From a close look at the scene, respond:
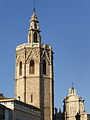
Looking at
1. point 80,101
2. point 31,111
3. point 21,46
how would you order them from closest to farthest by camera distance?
point 31,111
point 21,46
point 80,101

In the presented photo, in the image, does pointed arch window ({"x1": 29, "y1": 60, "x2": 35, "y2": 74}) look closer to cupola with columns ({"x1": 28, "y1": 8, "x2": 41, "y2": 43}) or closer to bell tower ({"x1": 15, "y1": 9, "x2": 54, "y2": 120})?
bell tower ({"x1": 15, "y1": 9, "x2": 54, "y2": 120})

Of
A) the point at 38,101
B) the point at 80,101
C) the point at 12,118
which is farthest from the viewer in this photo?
the point at 80,101

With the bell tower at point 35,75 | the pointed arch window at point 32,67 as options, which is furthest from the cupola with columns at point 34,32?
the pointed arch window at point 32,67

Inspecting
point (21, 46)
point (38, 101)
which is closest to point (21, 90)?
point (38, 101)

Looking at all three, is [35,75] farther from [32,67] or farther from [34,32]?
[34,32]

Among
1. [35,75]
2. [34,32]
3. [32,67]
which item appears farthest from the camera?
[34,32]

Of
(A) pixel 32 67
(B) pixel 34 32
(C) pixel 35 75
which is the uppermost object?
(B) pixel 34 32

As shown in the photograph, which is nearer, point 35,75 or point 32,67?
point 35,75

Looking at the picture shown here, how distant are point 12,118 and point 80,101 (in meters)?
27.9

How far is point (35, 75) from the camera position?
6769 cm

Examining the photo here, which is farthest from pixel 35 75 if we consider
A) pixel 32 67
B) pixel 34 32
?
pixel 34 32

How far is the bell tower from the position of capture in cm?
6688

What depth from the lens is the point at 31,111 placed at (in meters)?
58.4

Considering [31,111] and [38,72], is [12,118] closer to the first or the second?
[31,111]
